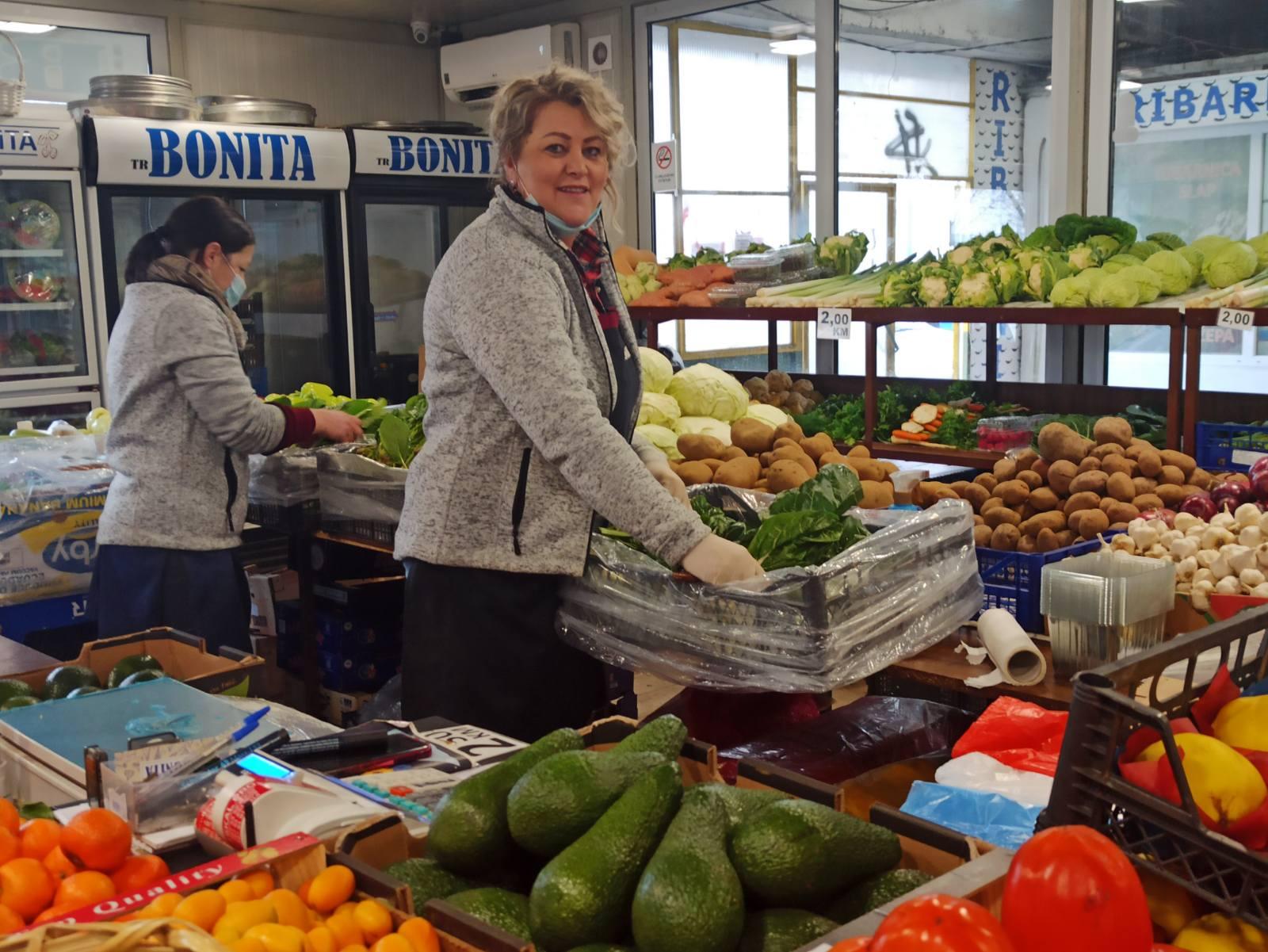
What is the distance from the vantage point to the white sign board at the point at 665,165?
21.9 feet

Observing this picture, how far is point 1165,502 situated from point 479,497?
5.16 ft

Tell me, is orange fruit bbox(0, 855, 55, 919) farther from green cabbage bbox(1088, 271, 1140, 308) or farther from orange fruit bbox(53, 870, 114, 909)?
green cabbage bbox(1088, 271, 1140, 308)

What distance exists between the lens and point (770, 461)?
3.34 m

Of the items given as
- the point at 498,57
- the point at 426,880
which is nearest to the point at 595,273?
the point at 426,880

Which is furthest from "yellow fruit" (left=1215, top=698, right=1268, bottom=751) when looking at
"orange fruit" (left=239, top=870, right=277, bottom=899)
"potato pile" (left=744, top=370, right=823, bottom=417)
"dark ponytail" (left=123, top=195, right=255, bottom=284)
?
"potato pile" (left=744, top=370, right=823, bottom=417)

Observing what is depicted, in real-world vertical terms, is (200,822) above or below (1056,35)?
below

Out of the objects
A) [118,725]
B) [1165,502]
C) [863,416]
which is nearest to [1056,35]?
[863,416]

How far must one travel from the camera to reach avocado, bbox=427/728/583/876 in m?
1.27

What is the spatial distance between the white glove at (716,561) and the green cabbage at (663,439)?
1401 mm

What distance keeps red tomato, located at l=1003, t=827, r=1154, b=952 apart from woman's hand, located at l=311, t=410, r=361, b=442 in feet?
9.78

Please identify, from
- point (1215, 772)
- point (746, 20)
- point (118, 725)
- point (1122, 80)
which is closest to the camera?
point (1215, 772)

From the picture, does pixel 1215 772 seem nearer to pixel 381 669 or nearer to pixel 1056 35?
pixel 381 669

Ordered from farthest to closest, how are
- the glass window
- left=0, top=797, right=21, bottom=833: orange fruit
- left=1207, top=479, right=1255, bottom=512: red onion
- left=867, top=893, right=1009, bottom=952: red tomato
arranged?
the glass window, left=1207, top=479, right=1255, bottom=512: red onion, left=0, top=797, right=21, bottom=833: orange fruit, left=867, top=893, right=1009, bottom=952: red tomato

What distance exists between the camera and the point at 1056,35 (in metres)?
4.98
